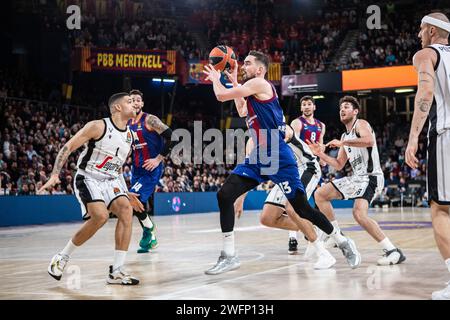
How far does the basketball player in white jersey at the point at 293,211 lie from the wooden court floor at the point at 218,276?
243 mm

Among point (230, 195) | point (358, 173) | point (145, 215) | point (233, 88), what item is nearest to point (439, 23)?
point (233, 88)

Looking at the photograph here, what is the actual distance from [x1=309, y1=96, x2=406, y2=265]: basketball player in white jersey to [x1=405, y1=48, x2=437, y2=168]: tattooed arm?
2572 millimetres

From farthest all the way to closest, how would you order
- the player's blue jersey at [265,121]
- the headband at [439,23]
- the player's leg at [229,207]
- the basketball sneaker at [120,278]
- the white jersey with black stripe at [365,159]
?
the white jersey with black stripe at [365,159] < the player's blue jersey at [265,121] < the player's leg at [229,207] < the basketball sneaker at [120,278] < the headband at [439,23]

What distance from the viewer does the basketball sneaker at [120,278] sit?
5.88 metres

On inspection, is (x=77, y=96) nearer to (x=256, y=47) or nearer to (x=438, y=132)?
(x=256, y=47)

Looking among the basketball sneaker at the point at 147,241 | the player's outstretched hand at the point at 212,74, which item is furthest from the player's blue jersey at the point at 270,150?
the basketball sneaker at the point at 147,241

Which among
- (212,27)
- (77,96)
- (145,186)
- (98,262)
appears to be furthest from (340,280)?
(212,27)

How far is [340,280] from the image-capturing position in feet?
19.7

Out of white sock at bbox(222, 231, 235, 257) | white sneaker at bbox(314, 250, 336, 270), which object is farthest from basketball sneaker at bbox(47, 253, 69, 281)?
white sneaker at bbox(314, 250, 336, 270)

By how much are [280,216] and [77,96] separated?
21888 mm

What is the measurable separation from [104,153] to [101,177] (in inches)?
10.7

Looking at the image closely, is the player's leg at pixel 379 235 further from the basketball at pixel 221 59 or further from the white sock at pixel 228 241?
the basketball at pixel 221 59

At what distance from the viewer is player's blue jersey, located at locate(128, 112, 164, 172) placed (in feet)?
32.3

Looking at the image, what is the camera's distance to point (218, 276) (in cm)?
643
